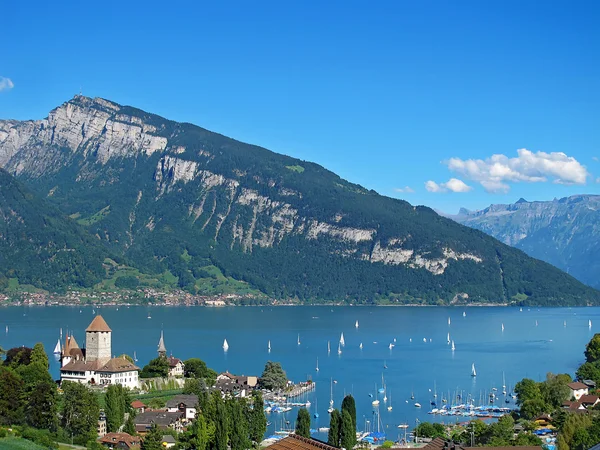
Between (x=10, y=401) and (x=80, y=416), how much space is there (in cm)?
546

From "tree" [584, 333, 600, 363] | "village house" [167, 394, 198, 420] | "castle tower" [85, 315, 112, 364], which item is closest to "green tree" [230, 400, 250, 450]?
"village house" [167, 394, 198, 420]

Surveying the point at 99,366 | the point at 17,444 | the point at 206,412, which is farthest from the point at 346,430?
the point at 99,366

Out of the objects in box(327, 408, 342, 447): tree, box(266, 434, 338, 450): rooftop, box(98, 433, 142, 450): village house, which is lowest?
box(98, 433, 142, 450): village house

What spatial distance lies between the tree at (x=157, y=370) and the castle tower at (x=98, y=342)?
4.32 m

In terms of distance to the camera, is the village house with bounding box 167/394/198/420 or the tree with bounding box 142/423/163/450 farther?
the village house with bounding box 167/394/198/420

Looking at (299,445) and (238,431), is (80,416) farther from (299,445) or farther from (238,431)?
(299,445)

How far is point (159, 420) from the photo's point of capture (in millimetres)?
72000

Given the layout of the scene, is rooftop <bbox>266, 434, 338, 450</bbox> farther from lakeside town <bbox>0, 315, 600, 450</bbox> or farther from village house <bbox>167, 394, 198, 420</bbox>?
village house <bbox>167, 394, 198, 420</bbox>

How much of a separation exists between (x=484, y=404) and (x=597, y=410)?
2330 cm

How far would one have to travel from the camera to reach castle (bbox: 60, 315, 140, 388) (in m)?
89.1

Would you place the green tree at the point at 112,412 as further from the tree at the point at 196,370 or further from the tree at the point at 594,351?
the tree at the point at 594,351

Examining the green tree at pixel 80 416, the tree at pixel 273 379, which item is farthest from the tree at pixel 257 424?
the tree at pixel 273 379

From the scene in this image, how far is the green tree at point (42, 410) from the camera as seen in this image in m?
65.8

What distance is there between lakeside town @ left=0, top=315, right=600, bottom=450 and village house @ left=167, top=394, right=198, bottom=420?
12cm
